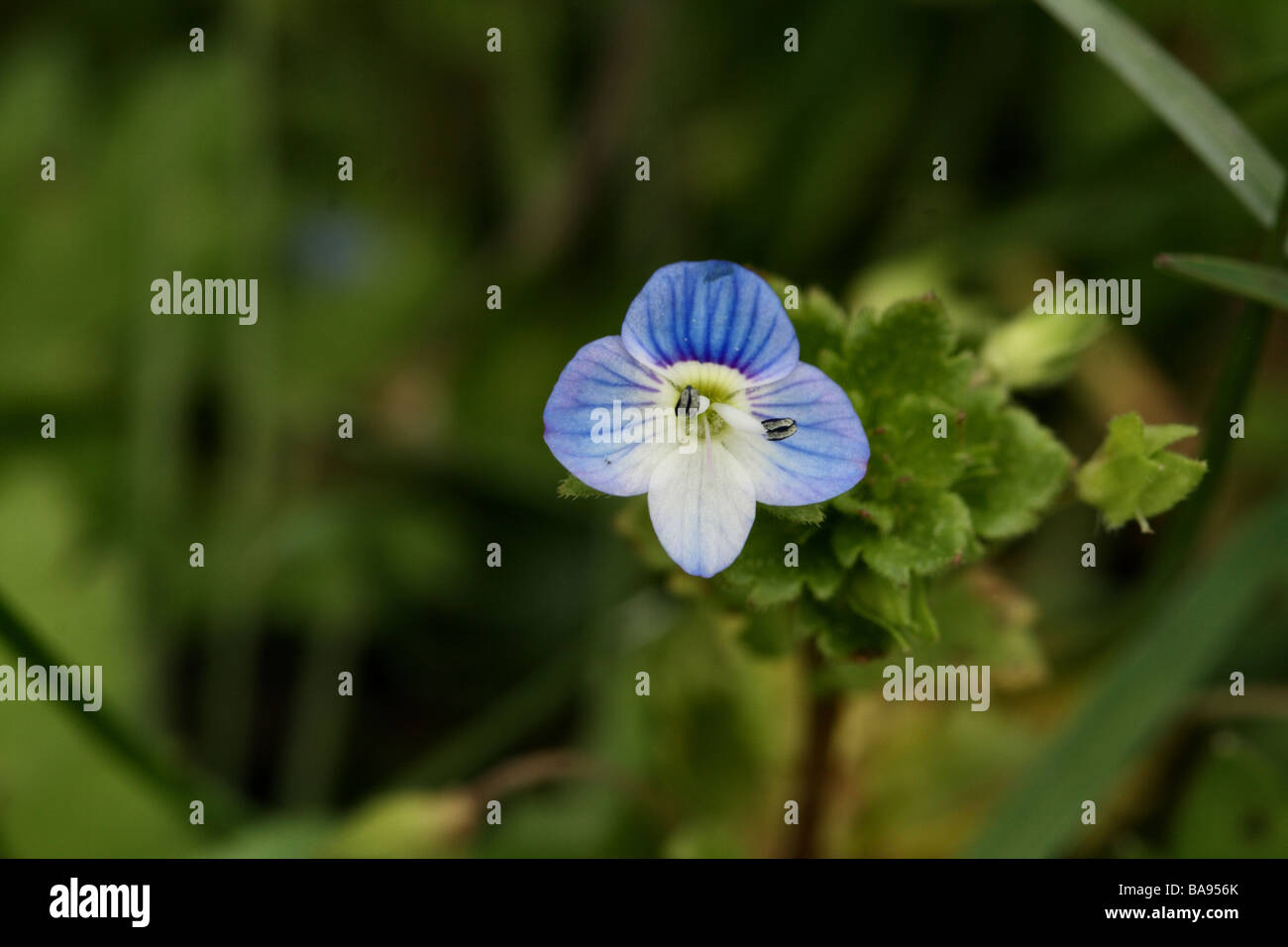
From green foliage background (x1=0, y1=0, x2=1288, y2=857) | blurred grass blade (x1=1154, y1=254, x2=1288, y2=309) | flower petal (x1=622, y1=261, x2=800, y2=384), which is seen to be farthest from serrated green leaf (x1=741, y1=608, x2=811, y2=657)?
blurred grass blade (x1=1154, y1=254, x2=1288, y2=309)

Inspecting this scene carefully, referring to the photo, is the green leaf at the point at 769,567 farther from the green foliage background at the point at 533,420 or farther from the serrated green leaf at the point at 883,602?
the green foliage background at the point at 533,420

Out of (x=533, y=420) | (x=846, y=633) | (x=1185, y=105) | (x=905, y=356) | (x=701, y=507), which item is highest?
(x=1185, y=105)

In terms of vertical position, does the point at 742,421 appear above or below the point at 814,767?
above

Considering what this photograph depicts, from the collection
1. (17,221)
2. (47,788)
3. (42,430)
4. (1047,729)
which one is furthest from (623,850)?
(17,221)

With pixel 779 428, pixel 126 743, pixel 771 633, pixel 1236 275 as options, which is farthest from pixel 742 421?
pixel 126 743

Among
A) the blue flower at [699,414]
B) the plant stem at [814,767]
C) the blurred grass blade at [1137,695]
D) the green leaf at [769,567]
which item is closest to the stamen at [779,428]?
the blue flower at [699,414]

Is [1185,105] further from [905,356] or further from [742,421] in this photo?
[742,421]
